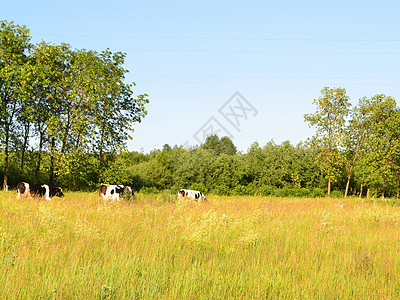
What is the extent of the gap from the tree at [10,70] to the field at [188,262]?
1747 centimetres

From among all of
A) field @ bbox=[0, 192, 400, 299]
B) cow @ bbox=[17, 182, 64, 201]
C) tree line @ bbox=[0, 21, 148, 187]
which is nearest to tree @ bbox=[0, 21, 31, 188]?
tree line @ bbox=[0, 21, 148, 187]

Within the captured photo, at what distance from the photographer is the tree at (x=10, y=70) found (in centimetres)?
2452

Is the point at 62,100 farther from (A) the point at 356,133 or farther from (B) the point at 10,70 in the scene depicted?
(A) the point at 356,133

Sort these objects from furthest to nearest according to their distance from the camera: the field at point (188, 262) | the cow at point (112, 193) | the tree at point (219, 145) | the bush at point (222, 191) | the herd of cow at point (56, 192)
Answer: the tree at point (219, 145), the bush at point (222, 191), the herd of cow at point (56, 192), the cow at point (112, 193), the field at point (188, 262)

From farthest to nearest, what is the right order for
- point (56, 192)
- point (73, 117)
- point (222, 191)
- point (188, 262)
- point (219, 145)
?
point (219, 145) → point (222, 191) → point (73, 117) → point (56, 192) → point (188, 262)

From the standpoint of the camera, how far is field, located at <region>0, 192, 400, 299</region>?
5.30m

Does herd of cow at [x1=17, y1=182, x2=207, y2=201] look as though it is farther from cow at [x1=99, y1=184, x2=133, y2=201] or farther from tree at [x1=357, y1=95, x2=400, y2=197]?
tree at [x1=357, y1=95, x2=400, y2=197]

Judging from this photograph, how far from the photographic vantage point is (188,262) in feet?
22.1

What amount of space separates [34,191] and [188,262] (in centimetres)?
1478

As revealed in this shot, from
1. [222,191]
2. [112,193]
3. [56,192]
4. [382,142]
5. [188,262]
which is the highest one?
[382,142]

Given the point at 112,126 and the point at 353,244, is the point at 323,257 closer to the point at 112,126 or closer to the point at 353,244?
the point at 353,244

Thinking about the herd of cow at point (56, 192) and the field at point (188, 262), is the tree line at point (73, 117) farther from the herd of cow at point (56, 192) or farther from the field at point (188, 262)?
the field at point (188, 262)

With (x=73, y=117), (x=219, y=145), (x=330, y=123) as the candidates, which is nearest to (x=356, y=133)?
(x=330, y=123)

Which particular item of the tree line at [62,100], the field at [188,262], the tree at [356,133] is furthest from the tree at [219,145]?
the field at [188,262]
